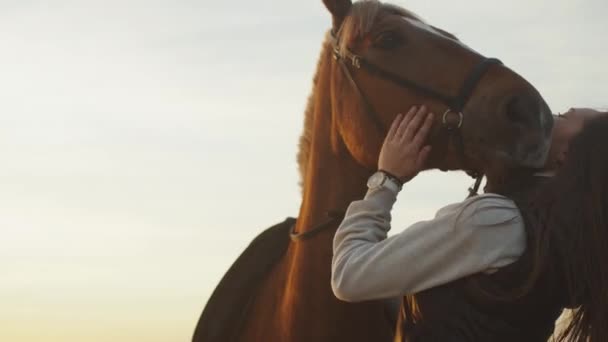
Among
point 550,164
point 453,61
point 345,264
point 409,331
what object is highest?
point 453,61

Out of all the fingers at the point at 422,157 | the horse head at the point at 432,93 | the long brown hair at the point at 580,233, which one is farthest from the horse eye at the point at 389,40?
the long brown hair at the point at 580,233

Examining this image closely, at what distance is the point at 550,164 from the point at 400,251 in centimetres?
121

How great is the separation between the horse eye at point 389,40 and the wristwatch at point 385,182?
1.02 metres

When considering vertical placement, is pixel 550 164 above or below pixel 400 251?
above

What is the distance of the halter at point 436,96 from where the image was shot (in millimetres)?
3846

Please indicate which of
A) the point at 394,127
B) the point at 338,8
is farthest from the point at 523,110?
the point at 338,8

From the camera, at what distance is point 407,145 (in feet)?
11.9

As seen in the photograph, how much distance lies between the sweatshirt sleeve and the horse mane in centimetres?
166

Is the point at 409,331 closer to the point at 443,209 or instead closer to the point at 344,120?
the point at 443,209

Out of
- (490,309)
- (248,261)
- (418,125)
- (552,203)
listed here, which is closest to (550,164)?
(418,125)

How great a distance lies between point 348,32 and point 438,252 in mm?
1848

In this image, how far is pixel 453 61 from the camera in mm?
3973

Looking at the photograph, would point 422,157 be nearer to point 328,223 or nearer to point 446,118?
point 446,118

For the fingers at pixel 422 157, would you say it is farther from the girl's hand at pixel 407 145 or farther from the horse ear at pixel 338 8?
the horse ear at pixel 338 8
